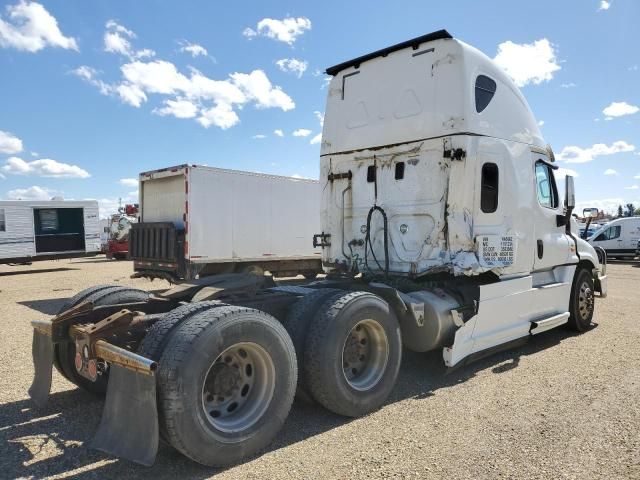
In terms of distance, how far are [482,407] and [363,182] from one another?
10.1 feet

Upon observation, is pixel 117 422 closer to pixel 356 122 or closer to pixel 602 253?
pixel 356 122

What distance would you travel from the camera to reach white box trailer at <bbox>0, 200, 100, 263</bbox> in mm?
19453

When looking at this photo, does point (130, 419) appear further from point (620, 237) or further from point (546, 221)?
point (620, 237)

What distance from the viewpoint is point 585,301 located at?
7.58 metres

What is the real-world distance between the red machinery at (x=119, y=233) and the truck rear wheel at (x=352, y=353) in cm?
2391

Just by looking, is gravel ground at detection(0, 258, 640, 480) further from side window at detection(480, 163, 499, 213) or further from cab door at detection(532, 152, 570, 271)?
side window at detection(480, 163, 499, 213)

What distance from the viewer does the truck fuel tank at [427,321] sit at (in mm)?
5035

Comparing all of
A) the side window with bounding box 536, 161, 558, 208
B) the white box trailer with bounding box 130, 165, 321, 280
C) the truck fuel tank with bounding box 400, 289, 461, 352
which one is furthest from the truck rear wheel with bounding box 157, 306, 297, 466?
the white box trailer with bounding box 130, 165, 321, 280

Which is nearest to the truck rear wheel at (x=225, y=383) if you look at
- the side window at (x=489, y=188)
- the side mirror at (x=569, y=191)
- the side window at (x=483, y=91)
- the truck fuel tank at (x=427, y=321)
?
the truck fuel tank at (x=427, y=321)

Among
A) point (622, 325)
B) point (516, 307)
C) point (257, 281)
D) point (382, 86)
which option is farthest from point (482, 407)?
point (622, 325)

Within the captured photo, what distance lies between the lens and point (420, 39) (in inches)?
222

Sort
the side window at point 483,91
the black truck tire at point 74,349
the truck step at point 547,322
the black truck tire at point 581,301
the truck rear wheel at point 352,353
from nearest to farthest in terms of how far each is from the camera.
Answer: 1. the truck rear wheel at point 352,353
2. the black truck tire at point 74,349
3. the side window at point 483,91
4. the truck step at point 547,322
5. the black truck tire at point 581,301

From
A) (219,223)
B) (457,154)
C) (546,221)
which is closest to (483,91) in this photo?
(457,154)

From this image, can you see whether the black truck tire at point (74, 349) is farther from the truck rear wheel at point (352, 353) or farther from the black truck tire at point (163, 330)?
the truck rear wheel at point (352, 353)
